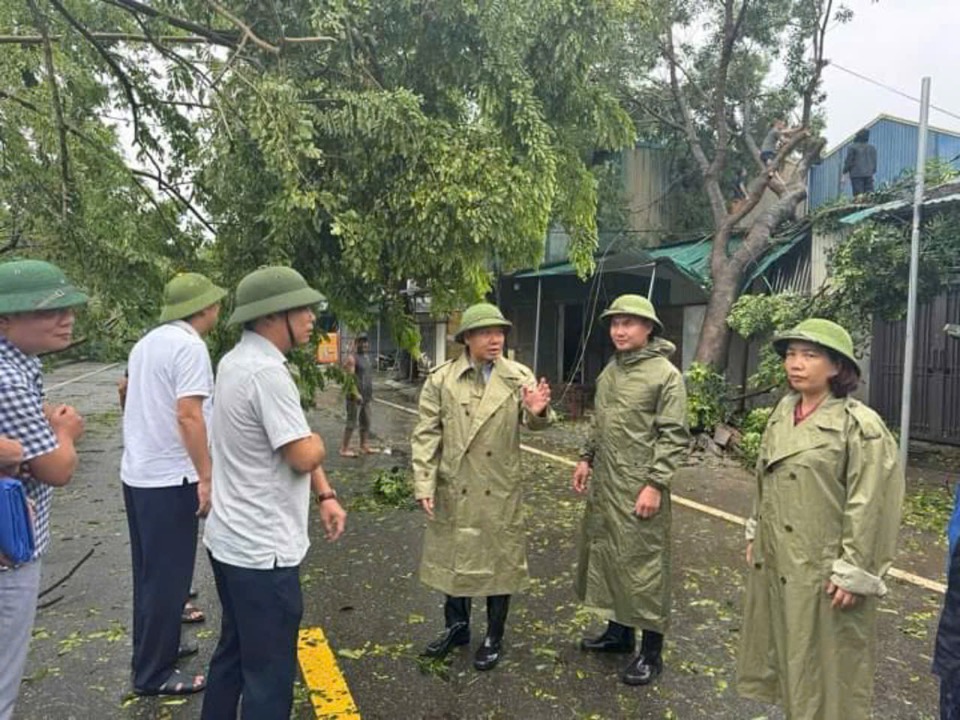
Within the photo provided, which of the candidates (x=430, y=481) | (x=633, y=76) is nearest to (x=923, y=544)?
(x=430, y=481)

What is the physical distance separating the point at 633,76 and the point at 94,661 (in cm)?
1317

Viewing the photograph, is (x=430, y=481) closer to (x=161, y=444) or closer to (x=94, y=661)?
(x=161, y=444)

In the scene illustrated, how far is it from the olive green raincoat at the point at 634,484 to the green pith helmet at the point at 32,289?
7.53ft

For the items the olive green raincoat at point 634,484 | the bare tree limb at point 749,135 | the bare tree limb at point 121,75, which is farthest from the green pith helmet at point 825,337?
the bare tree limb at point 749,135

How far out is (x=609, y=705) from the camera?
308cm

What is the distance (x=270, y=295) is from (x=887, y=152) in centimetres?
1264

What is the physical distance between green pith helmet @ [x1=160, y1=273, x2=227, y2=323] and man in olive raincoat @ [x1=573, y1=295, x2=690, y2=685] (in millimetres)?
1879

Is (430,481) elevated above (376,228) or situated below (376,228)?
below

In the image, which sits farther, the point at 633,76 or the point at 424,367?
the point at 424,367

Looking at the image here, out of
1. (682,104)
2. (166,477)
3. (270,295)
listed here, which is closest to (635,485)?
(270,295)

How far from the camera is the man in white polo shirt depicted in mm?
2277

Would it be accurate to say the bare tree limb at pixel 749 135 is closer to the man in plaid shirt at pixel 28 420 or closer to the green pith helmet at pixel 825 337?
Result: the green pith helmet at pixel 825 337

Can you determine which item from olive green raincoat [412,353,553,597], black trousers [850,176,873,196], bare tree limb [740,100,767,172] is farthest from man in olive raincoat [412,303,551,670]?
bare tree limb [740,100,767,172]

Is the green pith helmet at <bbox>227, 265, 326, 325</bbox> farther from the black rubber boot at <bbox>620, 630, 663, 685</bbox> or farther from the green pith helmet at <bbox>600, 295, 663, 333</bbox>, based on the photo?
the black rubber boot at <bbox>620, 630, 663, 685</bbox>
